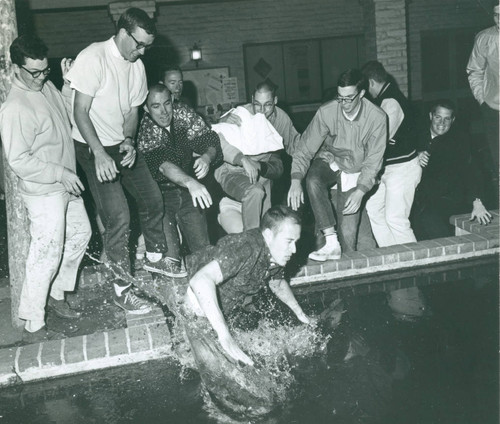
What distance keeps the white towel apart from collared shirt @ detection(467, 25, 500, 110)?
85.0 inches

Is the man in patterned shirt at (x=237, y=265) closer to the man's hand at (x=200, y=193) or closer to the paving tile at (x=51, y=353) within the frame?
the man's hand at (x=200, y=193)

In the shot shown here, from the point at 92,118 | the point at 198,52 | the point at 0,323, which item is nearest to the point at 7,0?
the point at 92,118

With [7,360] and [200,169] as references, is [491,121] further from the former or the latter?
[7,360]

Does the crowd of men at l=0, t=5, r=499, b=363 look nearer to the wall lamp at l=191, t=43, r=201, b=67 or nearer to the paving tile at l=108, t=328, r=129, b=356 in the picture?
the paving tile at l=108, t=328, r=129, b=356

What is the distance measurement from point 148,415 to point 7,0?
3.40 metres

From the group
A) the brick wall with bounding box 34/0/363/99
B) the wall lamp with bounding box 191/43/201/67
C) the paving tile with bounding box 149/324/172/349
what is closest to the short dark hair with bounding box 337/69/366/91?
the paving tile with bounding box 149/324/172/349

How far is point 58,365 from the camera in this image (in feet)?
14.0

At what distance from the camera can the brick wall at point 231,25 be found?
41.8 feet

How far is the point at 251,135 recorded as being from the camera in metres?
5.79

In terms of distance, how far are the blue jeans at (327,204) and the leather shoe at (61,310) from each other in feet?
8.25

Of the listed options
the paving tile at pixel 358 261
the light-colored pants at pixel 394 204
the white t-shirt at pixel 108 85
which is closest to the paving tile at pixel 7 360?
the white t-shirt at pixel 108 85

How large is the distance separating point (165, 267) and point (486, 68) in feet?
12.9

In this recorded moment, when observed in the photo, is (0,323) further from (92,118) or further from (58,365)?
(92,118)

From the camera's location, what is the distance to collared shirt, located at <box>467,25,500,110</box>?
592 centimetres
